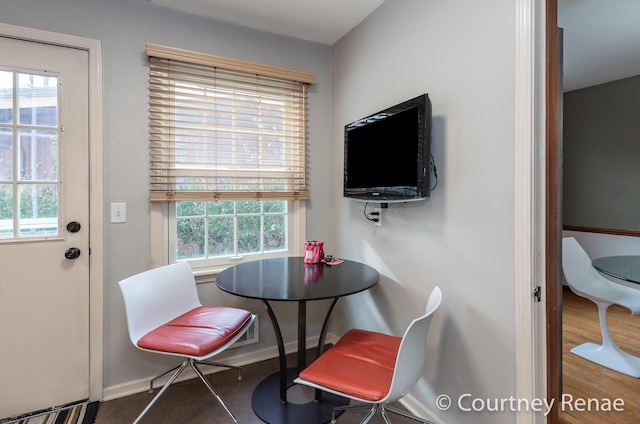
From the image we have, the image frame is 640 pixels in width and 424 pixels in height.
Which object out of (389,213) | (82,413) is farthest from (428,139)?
(82,413)

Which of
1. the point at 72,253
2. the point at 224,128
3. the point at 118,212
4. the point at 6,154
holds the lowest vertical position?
the point at 72,253

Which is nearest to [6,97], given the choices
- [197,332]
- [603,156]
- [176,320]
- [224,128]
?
[224,128]

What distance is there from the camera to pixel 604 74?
11.7 ft

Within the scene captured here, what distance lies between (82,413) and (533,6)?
3096 mm

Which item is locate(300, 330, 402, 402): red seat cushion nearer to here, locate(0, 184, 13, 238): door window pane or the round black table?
the round black table

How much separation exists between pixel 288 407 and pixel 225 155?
5.69 ft

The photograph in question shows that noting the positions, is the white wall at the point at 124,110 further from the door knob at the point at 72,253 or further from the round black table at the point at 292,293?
the round black table at the point at 292,293

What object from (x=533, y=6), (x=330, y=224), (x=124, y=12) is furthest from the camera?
(x=330, y=224)

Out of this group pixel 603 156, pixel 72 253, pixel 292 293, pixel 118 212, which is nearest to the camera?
pixel 292 293

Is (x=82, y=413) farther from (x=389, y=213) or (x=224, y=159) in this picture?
(x=389, y=213)

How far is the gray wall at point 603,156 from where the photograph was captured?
11.9ft

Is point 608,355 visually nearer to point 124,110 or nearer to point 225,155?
point 225,155

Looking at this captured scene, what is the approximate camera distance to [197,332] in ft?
5.71

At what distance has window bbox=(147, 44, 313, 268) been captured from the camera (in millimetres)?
2113
